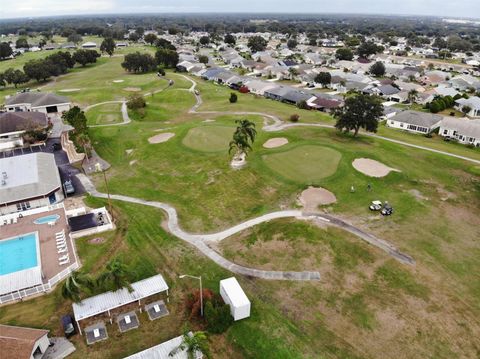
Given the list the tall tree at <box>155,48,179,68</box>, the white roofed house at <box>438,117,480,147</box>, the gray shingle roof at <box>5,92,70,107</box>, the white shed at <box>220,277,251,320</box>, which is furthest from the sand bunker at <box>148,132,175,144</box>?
the tall tree at <box>155,48,179,68</box>

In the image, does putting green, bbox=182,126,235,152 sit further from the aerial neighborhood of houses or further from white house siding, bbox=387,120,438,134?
white house siding, bbox=387,120,438,134

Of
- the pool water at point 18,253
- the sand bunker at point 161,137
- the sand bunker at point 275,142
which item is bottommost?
the pool water at point 18,253

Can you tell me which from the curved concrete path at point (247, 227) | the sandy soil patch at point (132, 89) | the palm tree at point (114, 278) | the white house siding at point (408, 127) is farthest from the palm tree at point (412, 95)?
the palm tree at point (114, 278)

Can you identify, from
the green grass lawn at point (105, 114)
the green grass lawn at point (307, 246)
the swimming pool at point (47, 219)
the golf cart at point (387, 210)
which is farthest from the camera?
the green grass lawn at point (105, 114)

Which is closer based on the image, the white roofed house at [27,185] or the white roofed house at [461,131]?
the white roofed house at [27,185]

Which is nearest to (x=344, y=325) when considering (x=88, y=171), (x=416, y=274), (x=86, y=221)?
A: (x=416, y=274)

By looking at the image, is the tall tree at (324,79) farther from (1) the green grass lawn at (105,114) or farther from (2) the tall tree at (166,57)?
(1) the green grass lawn at (105,114)

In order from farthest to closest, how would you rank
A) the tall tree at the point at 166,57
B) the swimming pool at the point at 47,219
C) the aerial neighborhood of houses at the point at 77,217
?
the tall tree at the point at 166,57 < the swimming pool at the point at 47,219 < the aerial neighborhood of houses at the point at 77,217

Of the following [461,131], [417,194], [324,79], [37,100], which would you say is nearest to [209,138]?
[417,194]
